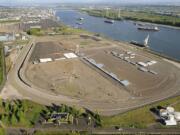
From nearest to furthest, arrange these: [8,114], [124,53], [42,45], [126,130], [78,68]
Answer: [126,130], [8,114], [78,68], [124,53], [42,45]

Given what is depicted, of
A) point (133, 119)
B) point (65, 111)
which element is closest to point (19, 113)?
point (65, 111)

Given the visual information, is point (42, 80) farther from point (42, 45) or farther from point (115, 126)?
point (42, 45)

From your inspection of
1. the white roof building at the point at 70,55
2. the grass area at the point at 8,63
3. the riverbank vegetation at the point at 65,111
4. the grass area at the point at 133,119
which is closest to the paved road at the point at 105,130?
the riverbank vegetation at the point at 65,111

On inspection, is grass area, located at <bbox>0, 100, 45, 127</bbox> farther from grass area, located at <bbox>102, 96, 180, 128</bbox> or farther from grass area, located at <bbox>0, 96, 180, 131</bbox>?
grass area, located at <bbox>102, 96, 180, 128</bbox>

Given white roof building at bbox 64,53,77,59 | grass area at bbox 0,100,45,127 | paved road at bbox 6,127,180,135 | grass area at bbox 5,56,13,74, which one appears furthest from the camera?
white roof building at bbox 64,53,77,59

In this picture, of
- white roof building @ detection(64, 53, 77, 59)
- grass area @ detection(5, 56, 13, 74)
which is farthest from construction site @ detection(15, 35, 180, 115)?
grass area @ detection(5, 56, 13, 74)

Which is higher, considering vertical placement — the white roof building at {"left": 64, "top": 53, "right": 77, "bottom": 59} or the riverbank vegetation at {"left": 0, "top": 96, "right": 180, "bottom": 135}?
the white roof building at {"left": 64, "top": 53, "right": 77, "bottom": 59}

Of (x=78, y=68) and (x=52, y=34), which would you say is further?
(x=52, y=34)

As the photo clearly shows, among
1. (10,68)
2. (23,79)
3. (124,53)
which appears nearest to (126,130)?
(23,79)
